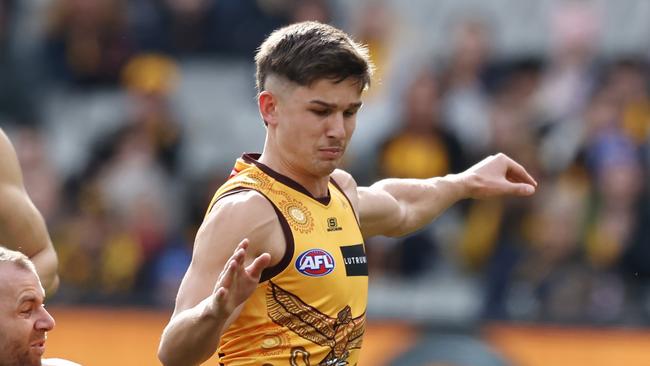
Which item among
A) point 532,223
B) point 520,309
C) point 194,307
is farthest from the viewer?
point 532,223

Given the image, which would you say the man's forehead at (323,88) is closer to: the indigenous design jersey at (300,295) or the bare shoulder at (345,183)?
the indigenous design jersey at (300,295)

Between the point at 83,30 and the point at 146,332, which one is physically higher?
the point at 83,30

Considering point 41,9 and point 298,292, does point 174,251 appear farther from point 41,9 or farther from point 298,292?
point 298,292

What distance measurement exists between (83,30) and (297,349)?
8478 millimetres

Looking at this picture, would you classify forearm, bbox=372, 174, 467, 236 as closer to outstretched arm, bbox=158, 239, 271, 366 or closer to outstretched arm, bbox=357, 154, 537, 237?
outstretched arm, bbox=357, 154, 537, 237

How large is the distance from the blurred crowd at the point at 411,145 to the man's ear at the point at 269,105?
4.74m

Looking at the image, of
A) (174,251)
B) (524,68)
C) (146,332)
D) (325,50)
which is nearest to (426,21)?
(524,68)

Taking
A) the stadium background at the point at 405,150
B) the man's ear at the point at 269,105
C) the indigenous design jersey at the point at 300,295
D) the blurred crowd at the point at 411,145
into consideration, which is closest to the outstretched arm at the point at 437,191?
the indigenous design jersey at the point at 300,295

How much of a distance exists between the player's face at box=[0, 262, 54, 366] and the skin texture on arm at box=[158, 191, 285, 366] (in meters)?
0.46

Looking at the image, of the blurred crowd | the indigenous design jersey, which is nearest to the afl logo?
the indigenous design jersey

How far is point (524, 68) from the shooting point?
11.9 metres

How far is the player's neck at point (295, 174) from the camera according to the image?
520 centimetres

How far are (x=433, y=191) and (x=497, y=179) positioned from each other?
0.29 m

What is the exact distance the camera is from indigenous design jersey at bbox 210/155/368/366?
4.96 metres
